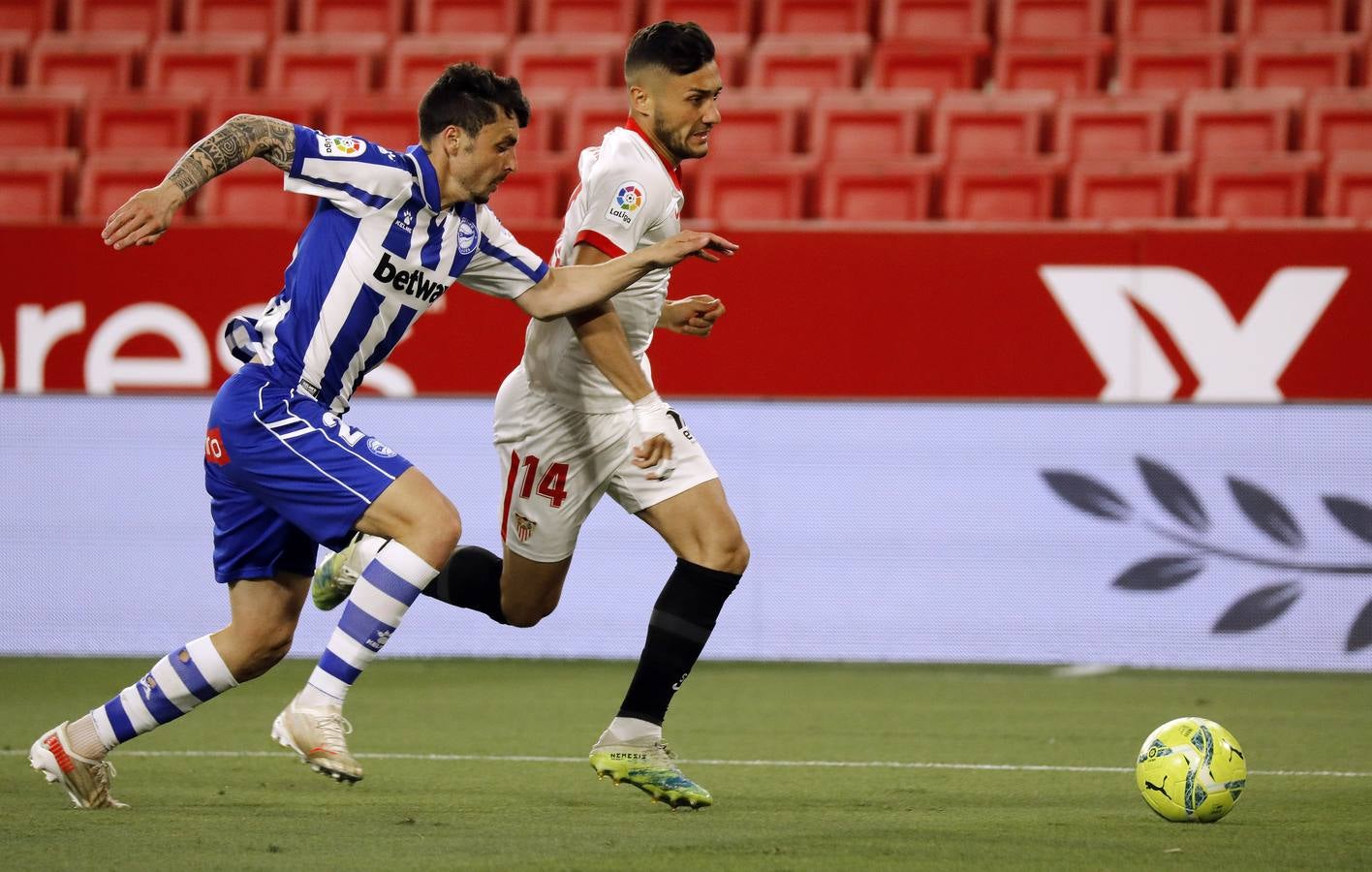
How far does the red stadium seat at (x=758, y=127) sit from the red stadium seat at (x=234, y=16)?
3.50 m

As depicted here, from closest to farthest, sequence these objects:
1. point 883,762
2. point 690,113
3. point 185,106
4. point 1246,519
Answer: point 690,113 → point 883,762 → point 1246,519 → point 185,106

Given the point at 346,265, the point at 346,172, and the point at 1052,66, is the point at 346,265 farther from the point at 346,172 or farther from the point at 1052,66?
the point at 1052,66

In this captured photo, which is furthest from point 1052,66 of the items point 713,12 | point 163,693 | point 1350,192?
point 163,693

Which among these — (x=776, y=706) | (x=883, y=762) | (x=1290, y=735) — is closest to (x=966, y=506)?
(x=776, y=706)

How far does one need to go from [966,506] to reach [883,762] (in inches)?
128

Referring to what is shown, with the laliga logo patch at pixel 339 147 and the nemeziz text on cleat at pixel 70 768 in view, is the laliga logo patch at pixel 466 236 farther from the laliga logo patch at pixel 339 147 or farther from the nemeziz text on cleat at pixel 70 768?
the nemeziz text on cleat at pixel 70 768

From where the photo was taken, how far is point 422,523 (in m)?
4.33

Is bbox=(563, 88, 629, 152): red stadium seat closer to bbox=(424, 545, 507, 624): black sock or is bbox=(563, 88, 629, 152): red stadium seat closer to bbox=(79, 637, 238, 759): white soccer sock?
bbox=(424, 545, 507, 624): black sock

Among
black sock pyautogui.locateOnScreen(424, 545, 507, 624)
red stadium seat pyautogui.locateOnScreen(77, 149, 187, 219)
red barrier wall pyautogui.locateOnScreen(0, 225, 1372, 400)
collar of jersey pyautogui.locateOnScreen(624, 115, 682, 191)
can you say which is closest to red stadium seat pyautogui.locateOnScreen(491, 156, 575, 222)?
red barrier wall pyautogui.locateOnScreen(0, 225, 1372, 400)

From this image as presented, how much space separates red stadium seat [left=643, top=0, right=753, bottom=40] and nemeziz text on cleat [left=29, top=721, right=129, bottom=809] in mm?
8553

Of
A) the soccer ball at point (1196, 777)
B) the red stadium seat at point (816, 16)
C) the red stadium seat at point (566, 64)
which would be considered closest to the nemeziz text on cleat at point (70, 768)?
the soccer ball at point (1196, 777)

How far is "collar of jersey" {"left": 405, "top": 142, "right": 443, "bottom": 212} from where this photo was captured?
454 centimetres

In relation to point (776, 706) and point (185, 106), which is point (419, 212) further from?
point (185, 106)

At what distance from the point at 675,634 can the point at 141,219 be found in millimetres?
1761
